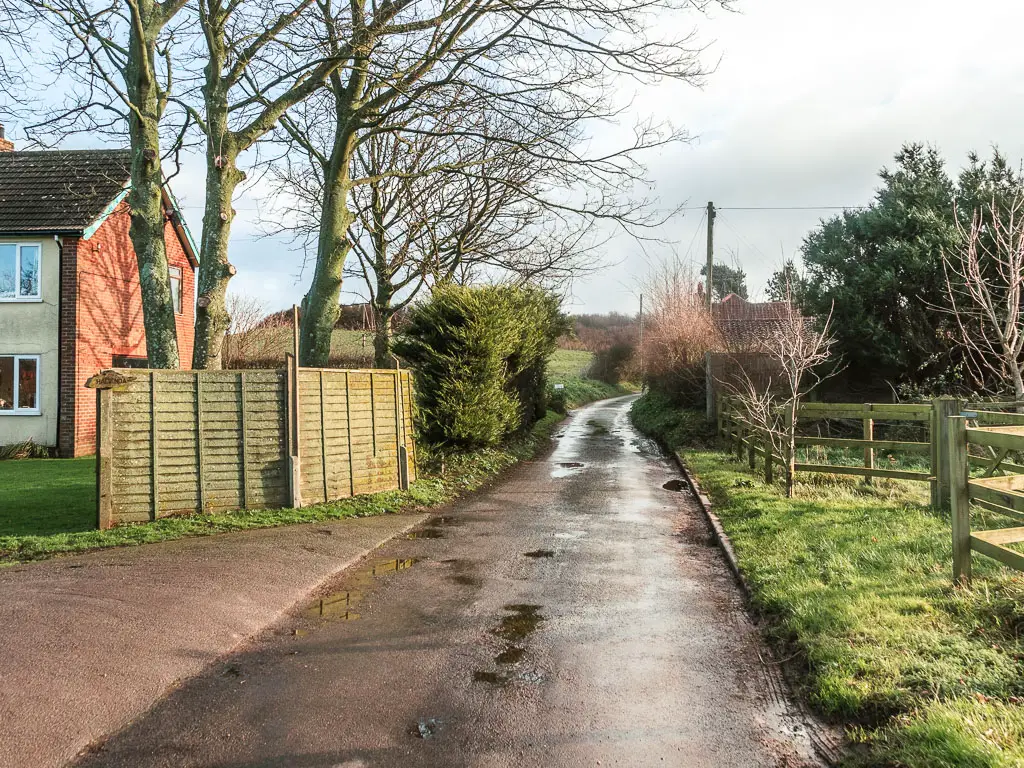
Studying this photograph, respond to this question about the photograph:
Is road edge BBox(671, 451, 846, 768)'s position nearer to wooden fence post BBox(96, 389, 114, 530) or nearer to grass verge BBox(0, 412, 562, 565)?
grass verge BBox(0, 412, 562, 565)

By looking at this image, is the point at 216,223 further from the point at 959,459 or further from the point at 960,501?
the point at 960,501

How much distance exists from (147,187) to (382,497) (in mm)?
6150

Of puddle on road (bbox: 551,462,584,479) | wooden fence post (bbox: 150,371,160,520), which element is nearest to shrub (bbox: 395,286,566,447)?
puddle on road (bbox: 551,462,584,479)

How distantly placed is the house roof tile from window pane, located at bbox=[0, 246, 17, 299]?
58 cm

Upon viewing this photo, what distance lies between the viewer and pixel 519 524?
9906 mm

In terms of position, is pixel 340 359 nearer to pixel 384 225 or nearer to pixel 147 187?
pixel 384 225

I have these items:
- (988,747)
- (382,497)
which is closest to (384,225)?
(382,497)

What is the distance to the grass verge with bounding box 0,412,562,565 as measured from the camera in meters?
7.90

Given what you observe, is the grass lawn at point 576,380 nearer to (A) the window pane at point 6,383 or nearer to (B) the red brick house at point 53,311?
(B) the red brick house at point 53,311

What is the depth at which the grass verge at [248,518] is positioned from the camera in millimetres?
7905

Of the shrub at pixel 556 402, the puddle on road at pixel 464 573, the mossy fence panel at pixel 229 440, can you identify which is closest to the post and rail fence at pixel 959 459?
the puddle on road at pixel 464 573

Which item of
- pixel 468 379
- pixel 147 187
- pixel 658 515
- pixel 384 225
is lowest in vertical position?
pixel 658 515

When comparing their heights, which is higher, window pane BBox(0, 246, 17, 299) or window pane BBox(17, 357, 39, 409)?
window pane BBox(0, 246, 17, 299)

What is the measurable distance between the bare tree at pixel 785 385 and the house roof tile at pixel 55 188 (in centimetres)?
1609
